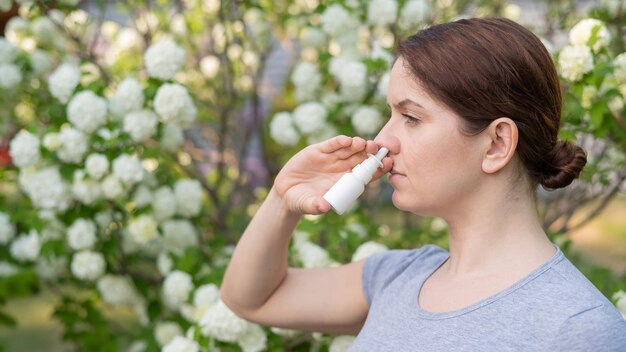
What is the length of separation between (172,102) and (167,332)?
32.1 inches

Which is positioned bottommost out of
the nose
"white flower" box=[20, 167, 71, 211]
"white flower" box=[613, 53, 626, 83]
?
"white flower" box=[20, 167, 71, 211]

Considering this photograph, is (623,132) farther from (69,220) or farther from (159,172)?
(69,220)

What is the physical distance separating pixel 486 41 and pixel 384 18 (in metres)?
1.31

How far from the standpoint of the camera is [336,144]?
5.55 ft

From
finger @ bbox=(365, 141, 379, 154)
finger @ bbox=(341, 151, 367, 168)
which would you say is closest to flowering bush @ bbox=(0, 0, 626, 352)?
finger @ bbox=(341, 151, 367, 168)

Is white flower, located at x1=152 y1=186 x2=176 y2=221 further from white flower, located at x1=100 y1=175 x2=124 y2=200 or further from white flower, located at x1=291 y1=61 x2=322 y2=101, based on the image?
white flower, located at x1=291 y1=61 x2=322 y2=101

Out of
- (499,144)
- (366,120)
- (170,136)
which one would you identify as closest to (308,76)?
(366,120)

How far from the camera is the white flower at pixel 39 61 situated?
10.1ft

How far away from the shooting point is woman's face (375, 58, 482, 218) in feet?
5.06

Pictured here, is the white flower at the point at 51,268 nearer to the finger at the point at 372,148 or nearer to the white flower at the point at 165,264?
the white flower at the point at 165,264

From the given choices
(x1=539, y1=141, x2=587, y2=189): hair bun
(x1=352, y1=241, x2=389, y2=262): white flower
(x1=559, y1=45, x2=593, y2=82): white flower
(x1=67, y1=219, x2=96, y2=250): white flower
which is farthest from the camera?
(x1=67, y1=219, x2=96, y2=250): white flower

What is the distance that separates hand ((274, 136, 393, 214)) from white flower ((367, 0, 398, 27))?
1.13 metres

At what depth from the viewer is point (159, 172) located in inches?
113

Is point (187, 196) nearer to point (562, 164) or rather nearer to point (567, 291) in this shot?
point (562, 164)
